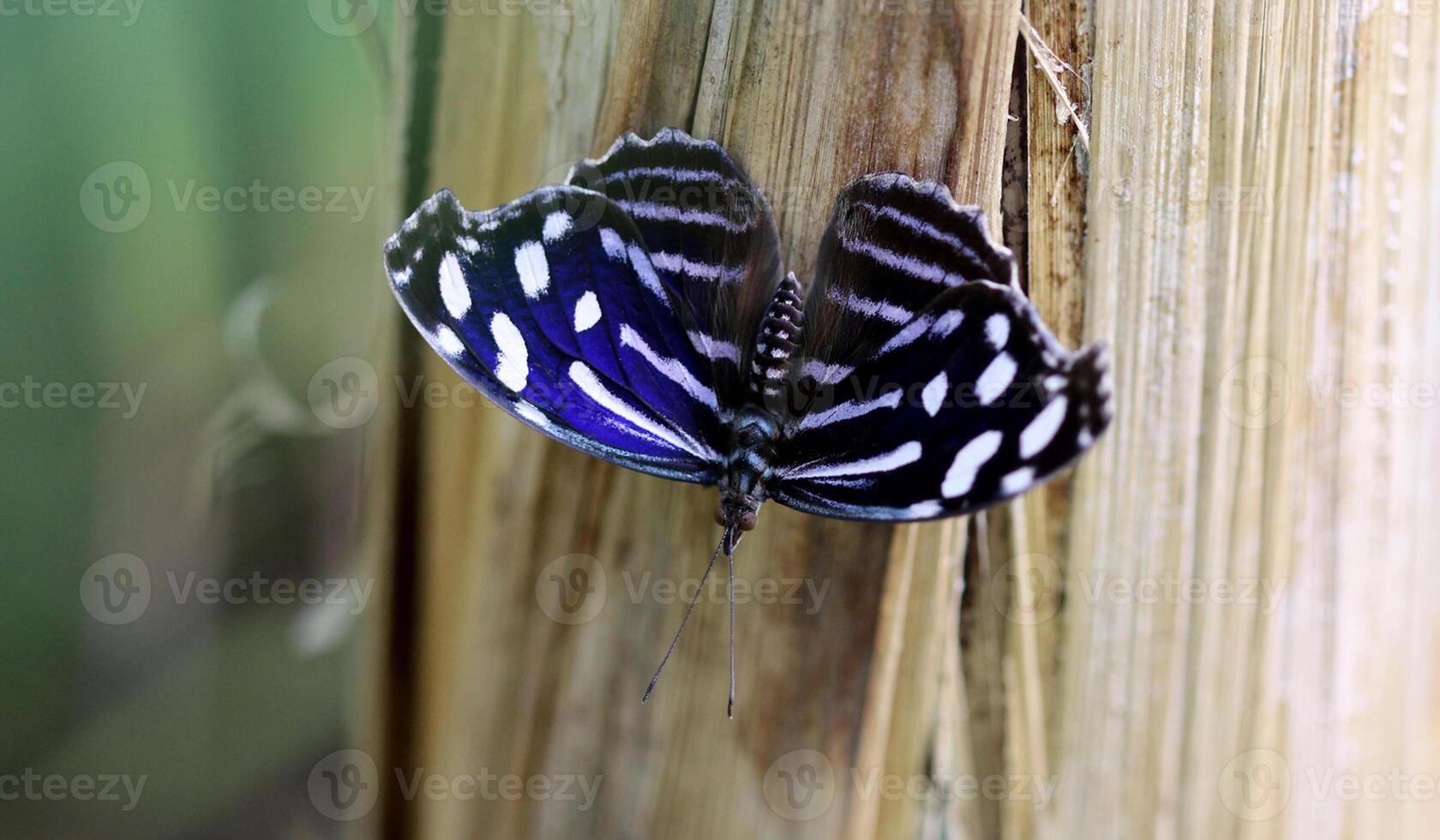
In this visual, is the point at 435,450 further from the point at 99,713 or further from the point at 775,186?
the point at 99,713

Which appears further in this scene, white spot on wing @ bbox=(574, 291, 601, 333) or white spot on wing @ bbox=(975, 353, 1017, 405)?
white spot on wing @ bbox=(574, 291, 601, 333)

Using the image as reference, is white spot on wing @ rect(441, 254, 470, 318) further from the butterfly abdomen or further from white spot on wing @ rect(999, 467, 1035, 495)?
white spot on wing @ rect(999, 467, 1035, 495)

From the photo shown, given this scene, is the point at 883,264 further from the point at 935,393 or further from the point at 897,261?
the point at 935,393

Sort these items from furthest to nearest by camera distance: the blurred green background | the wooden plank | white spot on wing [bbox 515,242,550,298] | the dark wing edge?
the blurred green background, white spot on wing [bbox 515,242,550,298], the wooden plank, the dark wing edge

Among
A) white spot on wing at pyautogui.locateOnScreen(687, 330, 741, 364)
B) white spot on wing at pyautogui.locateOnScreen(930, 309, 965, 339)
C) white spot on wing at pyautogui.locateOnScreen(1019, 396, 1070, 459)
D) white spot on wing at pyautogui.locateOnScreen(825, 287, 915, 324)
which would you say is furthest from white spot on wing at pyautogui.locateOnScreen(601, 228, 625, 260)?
white spot on wing at pyautogui.locateOnScreen(1019, 396, 1070, 459)

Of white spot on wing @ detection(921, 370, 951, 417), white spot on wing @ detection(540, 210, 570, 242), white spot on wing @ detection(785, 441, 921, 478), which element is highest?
white spot on wing @ detection(540, 210, 570, 242)

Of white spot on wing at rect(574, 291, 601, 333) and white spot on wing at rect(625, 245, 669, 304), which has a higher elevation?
white spot on wing at rect(625, 245, 669, 304)

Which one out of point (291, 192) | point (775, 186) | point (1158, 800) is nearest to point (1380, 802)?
point (1158, 800)

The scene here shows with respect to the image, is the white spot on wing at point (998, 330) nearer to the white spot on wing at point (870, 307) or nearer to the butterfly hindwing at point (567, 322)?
the white spot on wing at point (870, 307)
